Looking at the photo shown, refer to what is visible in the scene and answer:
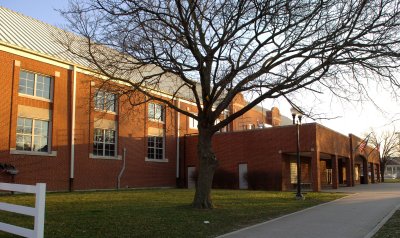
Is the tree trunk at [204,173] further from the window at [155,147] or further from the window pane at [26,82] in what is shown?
the window at [155,147]

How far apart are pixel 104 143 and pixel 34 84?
7.67 m

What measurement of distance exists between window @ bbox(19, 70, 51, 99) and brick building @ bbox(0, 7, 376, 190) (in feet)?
0.20

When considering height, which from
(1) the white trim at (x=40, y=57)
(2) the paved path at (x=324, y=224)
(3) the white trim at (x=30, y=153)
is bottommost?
(2) the paved path at (x=324, y=224)

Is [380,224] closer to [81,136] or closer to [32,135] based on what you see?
[32,135]

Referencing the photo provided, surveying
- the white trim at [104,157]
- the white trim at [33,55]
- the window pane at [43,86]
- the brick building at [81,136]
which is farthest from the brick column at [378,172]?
the window pane at [43,86]

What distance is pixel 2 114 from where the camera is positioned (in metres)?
24.8

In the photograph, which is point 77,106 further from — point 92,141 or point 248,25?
point 248,25

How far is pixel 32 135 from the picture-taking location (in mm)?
26953

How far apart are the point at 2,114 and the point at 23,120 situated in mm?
1800

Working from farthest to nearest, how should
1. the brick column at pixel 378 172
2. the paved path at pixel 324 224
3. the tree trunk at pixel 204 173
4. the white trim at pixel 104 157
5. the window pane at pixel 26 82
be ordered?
the brick column at pixel 378 172, the white trim at pixel 104 157, the window pane at pixel 26 82, the tree trunk at pixel 204 173, the paved path at pixel 324 224


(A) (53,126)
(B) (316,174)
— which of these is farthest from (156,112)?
(B) (316,174)

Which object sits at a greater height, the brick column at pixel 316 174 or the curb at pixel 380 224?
the brick column at pixel 316 174

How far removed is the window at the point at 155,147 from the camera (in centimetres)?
3797

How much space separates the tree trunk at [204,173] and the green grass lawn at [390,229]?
21.1 feet
